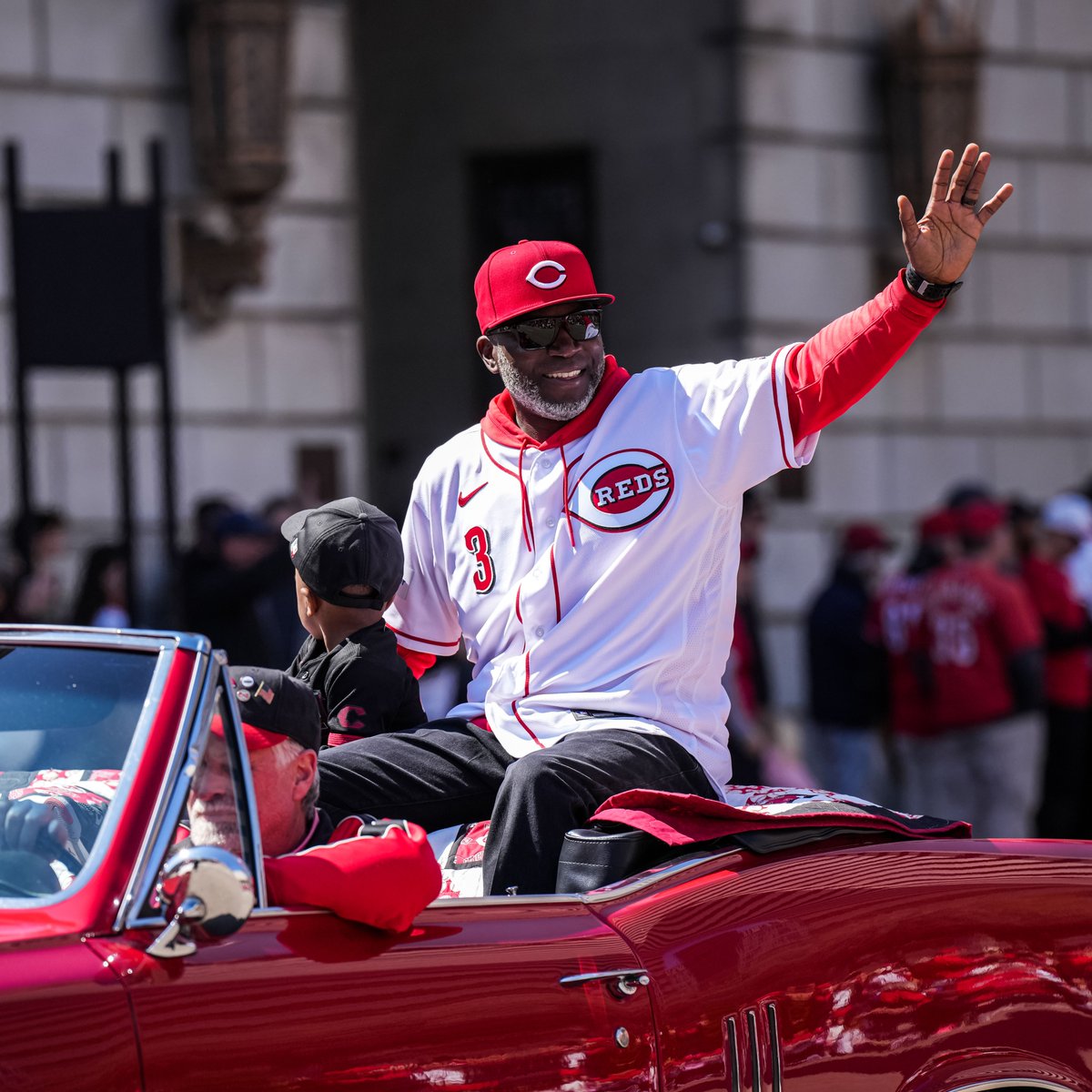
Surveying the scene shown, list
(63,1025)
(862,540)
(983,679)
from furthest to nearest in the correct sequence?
(862,540), (983,679), (63,1025)

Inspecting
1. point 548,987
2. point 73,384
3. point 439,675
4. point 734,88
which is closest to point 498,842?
point 548,987

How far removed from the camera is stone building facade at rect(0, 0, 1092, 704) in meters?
11.2

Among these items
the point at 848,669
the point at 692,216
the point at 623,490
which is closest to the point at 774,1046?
the point at 623,490

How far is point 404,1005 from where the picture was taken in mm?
2947

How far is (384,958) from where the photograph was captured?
117 inches

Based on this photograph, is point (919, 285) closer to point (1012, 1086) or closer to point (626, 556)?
point (626, 556)

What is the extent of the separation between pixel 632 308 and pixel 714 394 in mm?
8517

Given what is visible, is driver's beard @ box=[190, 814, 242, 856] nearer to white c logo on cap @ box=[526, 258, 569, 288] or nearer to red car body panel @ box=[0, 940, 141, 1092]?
red car body panel @ box=[0, 940, 141, 1092]

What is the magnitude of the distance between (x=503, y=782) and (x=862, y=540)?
7038 mm

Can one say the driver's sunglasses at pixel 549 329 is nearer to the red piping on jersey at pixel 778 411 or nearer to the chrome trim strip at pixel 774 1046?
the red piping on jersey at pixel 778 411

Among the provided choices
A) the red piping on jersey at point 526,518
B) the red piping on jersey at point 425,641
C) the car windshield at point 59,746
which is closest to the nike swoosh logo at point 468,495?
the red piping on jersey at point 526,518

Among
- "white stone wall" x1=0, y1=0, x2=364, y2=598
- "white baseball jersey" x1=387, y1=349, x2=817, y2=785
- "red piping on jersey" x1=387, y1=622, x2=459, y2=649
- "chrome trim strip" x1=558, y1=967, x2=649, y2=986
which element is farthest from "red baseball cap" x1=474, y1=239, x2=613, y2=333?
"white stone wall" x1=0, y1=0, x2=364, y2=598

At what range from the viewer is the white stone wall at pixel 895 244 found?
486 inches

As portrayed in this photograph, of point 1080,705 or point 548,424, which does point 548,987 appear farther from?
point 1080,705
